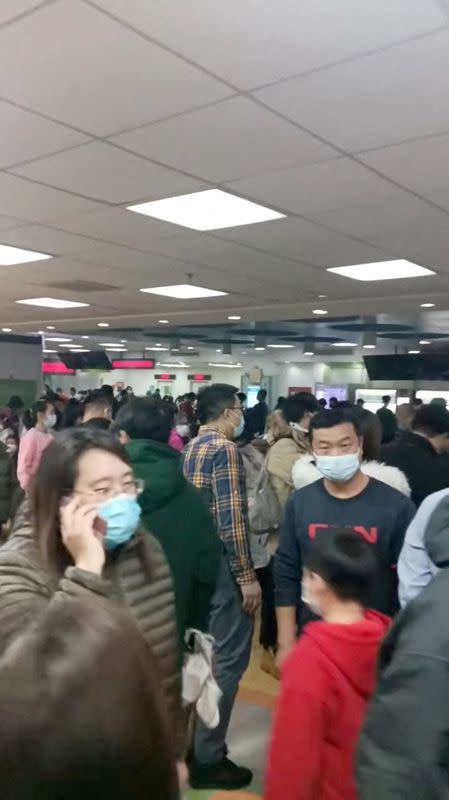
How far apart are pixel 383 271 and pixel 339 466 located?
12.0 ft

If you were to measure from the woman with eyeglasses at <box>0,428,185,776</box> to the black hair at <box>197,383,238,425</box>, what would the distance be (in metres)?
1.66

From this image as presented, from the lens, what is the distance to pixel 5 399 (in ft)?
46.7

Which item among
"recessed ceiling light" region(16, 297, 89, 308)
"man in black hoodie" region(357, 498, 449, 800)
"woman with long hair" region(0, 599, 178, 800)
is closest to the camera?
"woman with long hair" region(0, 599, 178, 800)

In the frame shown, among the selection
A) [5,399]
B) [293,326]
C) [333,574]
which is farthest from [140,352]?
[333,574]

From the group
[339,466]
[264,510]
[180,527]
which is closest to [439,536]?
[180,527]

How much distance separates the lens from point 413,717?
1040mm

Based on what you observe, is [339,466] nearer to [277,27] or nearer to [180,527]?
[180,527]

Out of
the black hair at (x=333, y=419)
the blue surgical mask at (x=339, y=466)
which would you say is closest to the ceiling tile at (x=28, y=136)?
the black hair at (x=333, y=419)

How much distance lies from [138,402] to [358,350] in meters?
14.6

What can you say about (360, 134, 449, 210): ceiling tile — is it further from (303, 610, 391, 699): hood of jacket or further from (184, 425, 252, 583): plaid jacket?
(303, 610, 391, 699): hood of jacket

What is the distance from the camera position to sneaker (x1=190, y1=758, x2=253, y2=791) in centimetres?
272

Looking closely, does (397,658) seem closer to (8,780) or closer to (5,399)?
(8,780)

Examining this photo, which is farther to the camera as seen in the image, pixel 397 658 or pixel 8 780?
pixel 397 658

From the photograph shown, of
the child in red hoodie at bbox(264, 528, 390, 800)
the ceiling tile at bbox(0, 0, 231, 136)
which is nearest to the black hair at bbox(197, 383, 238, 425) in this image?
the ceiling tile at bbox(0, 0, 231, 136)
